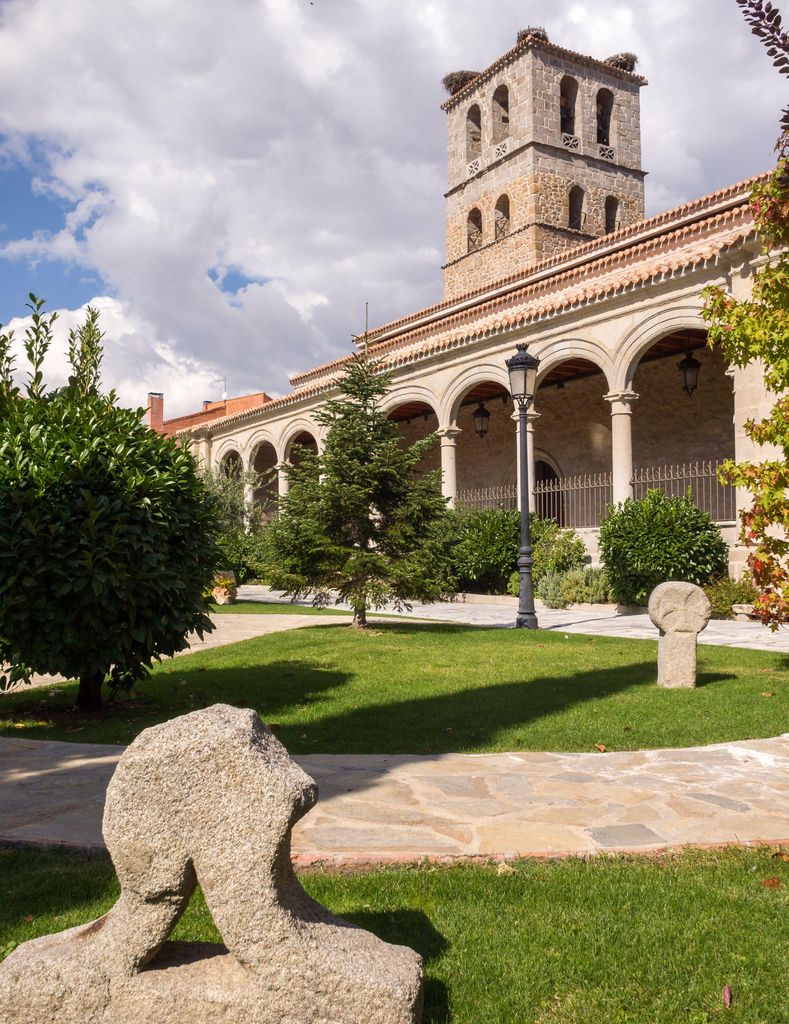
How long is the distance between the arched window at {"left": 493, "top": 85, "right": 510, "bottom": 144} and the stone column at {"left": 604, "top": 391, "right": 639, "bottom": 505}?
2172 cm

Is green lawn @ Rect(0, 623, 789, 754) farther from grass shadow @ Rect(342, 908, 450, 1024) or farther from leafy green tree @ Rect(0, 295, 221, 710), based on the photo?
grass shadow @ Rect(342, 908, 450, 1024)

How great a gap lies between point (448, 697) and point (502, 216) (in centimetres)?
3107

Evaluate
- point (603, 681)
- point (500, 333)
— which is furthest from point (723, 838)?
point (500, 333)

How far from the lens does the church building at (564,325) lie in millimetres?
17250

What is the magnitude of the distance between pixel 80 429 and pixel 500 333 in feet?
49.2

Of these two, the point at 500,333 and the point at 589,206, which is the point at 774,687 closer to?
the point at 500,333

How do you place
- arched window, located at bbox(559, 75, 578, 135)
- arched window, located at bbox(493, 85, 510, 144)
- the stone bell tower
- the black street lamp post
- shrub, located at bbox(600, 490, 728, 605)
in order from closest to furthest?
the black street lamp post < shrub, located at bbox(600, 490, 728, 605) < the stone bell tower < arched window, located at bbox(559, 75, 578, 135) < arched window, located at bbox(493, 85, 510, 144)

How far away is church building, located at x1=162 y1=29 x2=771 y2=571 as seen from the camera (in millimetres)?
17250

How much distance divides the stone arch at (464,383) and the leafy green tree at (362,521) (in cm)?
842

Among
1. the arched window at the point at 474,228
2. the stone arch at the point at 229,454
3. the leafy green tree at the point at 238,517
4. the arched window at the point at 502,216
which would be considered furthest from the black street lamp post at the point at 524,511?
the arched window at the point at 474,228

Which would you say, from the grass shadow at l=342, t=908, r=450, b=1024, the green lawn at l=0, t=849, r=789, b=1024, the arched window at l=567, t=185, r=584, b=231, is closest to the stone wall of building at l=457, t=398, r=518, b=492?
the arched window at l=567, t=185, r=584, b=231

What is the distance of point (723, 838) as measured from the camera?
11.8 feet

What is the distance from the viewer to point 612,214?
35.5 metres

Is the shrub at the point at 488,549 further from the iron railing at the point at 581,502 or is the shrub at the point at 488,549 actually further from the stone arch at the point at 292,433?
the stone arch at the point at 292,433
